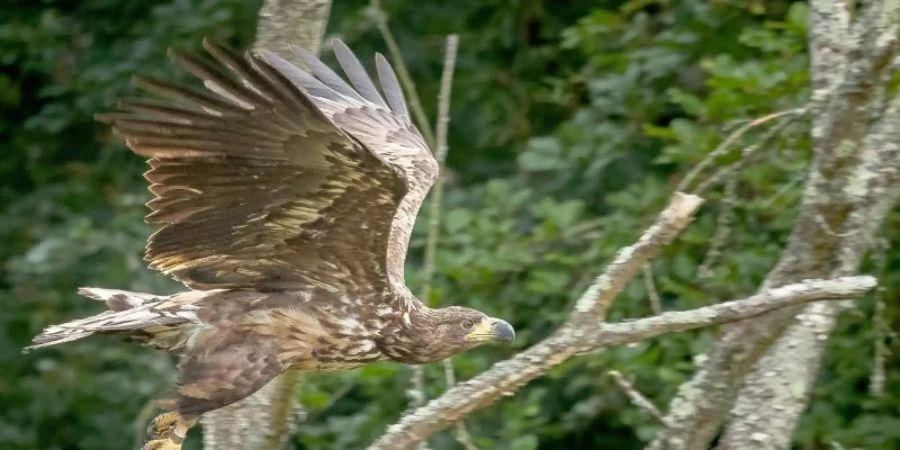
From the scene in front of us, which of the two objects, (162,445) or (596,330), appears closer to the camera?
(596,330)

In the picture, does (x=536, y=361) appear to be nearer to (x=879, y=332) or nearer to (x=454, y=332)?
(x=454, y=332)

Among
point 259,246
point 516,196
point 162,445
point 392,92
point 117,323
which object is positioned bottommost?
point 162,445

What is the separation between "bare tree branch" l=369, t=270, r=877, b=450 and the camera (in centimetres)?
360

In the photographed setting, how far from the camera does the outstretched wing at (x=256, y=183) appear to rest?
4.00m

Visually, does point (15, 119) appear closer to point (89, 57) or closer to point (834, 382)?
point (89, 57)

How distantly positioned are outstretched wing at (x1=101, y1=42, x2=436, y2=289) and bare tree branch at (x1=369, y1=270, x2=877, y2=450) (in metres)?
0.71

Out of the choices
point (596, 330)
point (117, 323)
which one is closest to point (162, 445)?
point (117, 323)

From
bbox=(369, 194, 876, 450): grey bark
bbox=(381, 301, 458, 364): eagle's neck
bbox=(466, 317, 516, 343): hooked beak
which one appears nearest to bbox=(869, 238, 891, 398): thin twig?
bbox=(466, 317, 516, 343): hooked beak

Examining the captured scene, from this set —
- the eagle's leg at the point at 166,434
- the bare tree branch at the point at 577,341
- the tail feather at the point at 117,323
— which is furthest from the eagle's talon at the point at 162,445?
the bare tree branch at the point at 577,341

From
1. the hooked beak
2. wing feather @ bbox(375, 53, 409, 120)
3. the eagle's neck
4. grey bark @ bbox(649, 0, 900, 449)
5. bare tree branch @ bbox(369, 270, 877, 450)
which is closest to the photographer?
bare tree branch @ bbox(369, 270, 877, 450)

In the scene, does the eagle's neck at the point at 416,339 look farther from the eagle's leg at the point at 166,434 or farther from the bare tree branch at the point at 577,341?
the bare tree branch at the point at 577,341

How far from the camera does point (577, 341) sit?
3633 mm

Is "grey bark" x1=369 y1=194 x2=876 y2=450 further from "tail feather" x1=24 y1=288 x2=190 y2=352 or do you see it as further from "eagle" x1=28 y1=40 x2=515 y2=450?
"tail feather" x1=24 y1=288 x2=190 y2=352

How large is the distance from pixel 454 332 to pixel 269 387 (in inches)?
21.3
